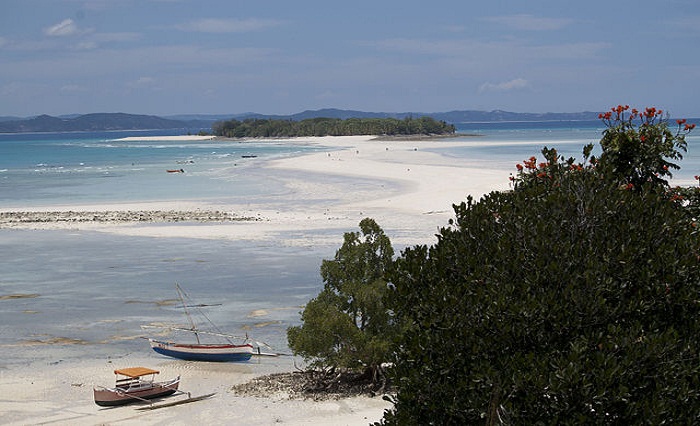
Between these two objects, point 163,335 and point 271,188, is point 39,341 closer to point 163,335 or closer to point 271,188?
point 163,335

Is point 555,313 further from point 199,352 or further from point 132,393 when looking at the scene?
point 199,352

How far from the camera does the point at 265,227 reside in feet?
126

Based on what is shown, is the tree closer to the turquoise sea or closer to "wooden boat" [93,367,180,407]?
"wooden boat" [93,367,180,407]

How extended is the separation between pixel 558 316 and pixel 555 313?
0.11 feet

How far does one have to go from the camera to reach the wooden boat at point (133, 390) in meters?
15.6

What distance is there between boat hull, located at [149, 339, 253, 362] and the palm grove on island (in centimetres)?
1082

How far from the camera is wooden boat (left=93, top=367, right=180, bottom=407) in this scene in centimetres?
1559

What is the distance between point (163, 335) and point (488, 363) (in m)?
14.6

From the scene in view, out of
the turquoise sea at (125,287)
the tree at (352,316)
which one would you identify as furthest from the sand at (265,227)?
the turquoise sea at (125,287)

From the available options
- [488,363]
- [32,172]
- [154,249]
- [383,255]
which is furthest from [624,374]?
[32,172]

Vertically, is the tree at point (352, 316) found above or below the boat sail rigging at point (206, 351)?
above

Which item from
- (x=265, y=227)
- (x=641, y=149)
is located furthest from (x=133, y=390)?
(x=265, y=227)

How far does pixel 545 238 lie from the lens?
23.8 feet

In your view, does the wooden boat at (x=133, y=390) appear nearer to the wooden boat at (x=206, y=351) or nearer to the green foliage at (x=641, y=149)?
the wooden boat at (x=206, y=351)
